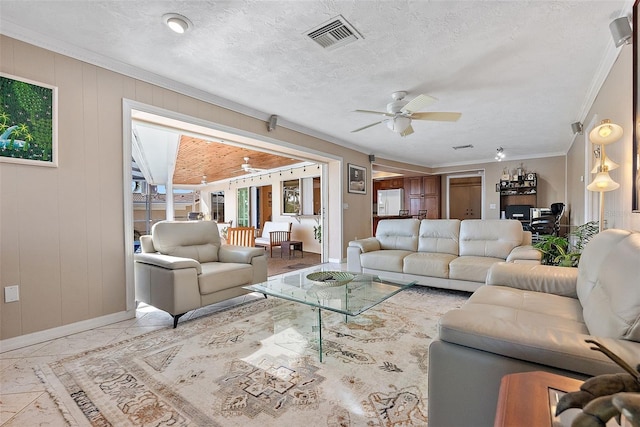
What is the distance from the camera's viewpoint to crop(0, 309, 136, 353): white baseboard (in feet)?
7.24

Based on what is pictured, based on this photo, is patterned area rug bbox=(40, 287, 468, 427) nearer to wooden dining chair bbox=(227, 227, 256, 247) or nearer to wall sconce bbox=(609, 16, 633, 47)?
wall sconce bbox=(609, 16, 633, 47)

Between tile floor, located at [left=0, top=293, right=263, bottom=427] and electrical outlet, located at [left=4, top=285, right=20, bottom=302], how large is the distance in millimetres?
381

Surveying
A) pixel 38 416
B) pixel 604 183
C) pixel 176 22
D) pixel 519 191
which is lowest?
pixel 38 416

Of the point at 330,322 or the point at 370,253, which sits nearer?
the point at 330,322

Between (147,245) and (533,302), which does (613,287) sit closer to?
(533,302)

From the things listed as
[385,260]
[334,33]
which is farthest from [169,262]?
[385,260]

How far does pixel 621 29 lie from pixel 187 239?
13.7 ft

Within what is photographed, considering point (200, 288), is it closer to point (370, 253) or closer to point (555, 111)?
point (370, 253)

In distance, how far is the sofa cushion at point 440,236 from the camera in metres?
3.95

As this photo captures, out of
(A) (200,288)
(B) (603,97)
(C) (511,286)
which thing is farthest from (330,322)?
(B) (603,97)

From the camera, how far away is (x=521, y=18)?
6.93 feet

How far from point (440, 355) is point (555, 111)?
450cm

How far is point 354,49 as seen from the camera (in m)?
2.52

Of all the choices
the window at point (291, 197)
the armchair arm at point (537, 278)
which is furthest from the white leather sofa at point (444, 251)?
the window at point (291, 197)
